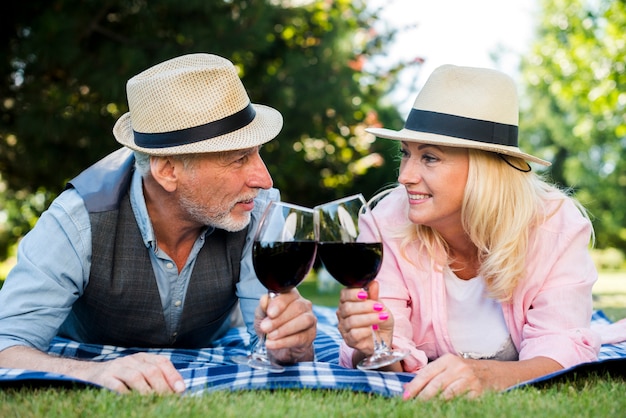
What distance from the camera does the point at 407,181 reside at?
3.20 m

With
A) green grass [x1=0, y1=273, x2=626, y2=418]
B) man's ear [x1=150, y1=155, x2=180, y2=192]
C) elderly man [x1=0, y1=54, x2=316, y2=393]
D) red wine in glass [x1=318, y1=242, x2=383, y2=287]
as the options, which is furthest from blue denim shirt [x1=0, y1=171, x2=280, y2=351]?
red wine in glass [x1=318, y1=242, x2=383, y2=287]

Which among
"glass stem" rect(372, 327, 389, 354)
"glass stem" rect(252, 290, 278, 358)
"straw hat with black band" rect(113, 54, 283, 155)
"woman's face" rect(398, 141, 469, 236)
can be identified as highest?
"straw hat with black band" rect(113, 54, 283, 155)

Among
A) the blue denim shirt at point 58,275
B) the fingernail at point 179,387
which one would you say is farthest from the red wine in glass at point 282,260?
the blue denim shirt at point 58,275

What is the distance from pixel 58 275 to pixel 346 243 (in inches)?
61.3

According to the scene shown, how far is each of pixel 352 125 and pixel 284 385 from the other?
8.35m

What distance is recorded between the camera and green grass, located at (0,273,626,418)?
2.23 m

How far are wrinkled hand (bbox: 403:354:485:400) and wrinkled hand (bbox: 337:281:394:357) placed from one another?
0.23 m

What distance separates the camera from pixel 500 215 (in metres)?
3.29

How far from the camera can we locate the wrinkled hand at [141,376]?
2.50 meters

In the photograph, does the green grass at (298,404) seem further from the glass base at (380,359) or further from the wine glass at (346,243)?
the wine glass at (346,243)

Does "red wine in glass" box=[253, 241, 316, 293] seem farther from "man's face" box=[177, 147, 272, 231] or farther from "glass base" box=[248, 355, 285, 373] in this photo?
"man's face" box=[177, 147, 272, 231]

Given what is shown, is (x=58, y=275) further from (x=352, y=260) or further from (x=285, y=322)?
(x=352, y=260)

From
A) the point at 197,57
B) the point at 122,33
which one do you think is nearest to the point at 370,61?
the point at 122,33

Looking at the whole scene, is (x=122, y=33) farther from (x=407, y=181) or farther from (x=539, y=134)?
(x=539, y=134)
